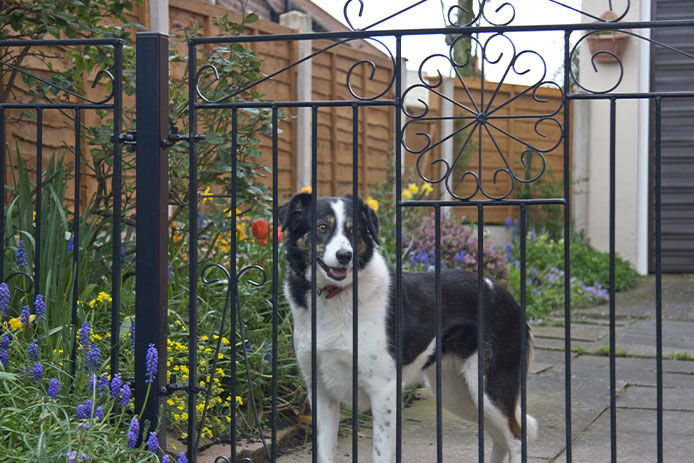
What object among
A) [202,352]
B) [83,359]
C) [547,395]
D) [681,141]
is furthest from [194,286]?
[681,141]

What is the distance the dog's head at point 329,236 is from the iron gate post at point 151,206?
60 centimetres

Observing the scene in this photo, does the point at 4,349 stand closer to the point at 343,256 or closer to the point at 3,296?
the point at 3,296

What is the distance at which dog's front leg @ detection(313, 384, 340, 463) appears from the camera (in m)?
3.38

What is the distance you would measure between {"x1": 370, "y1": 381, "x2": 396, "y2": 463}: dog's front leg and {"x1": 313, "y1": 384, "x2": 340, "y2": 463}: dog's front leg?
183mm

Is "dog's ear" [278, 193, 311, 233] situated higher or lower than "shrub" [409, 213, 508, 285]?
higher

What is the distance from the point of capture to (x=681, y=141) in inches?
396

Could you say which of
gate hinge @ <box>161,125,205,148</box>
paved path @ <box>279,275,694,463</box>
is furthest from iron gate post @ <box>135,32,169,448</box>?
paved path @ <box>279,275,694,463</box>

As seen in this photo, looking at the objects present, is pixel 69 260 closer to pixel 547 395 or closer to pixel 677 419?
pixel 547 395

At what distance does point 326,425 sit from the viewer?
341cm

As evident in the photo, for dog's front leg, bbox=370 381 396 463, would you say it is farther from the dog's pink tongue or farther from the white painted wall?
the white painted wall

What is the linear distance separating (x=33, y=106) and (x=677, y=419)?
339cm

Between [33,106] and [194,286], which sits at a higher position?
[33,106]

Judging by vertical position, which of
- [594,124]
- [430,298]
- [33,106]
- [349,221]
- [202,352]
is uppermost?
[594,124]

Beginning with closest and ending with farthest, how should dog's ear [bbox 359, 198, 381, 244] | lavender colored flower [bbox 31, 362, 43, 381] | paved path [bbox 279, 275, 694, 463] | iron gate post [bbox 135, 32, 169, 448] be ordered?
lavender colored flower [bbox 31, 362, 43, 381], iron gate post [bbox 135, 32, 169, 448], dog's ear [bbox 359, 198, 381, 244], paved path [bbox 279, 275, 694, 463]
